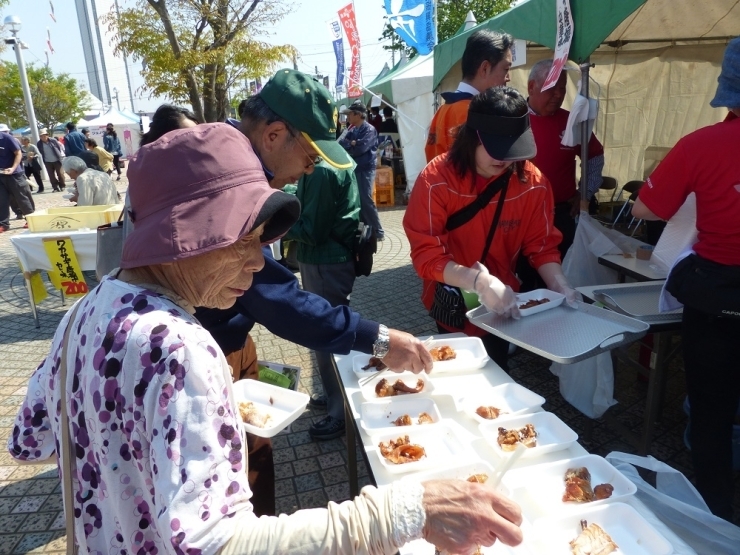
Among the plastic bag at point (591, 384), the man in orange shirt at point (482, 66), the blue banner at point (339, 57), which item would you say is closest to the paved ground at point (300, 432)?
the plastic bag at point (591, 384)

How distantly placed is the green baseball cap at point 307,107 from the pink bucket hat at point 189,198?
97cm

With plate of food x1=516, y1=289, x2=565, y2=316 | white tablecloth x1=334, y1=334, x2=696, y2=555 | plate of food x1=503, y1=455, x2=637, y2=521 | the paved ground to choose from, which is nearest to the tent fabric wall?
the paved ground

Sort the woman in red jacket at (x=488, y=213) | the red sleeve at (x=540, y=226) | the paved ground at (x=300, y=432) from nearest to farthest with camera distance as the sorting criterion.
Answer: the woman in red jacket at (x=488, y=213) → the red sleeve at (x=540, y=226) → the paved ground at (x=300, y=432)

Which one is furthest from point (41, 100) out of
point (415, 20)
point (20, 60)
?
point (415, 20)

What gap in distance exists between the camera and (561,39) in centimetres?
352

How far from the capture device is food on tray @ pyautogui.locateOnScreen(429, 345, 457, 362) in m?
2.21

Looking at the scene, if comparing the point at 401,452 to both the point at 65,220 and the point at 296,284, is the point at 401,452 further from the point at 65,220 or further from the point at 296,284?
the point at 65,220

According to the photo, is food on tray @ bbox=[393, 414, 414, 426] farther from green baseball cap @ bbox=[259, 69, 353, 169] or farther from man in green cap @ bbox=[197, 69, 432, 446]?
green baseball cap @ bbox=[259, 69, 353, 169]

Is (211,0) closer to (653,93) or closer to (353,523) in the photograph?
(653,93)

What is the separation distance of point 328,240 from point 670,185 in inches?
74.5

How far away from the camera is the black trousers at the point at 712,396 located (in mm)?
2152

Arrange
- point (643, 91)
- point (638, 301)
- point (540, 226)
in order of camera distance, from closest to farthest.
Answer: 1. point (540, 226)
2. point (638, 301)
3. point (643, 91)

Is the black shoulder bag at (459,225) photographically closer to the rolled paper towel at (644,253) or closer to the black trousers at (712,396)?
the black trousers at (712,396)

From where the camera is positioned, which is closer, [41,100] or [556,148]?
[556,148]
